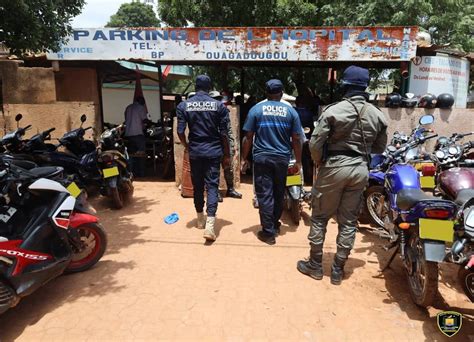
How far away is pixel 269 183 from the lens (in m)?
4.12

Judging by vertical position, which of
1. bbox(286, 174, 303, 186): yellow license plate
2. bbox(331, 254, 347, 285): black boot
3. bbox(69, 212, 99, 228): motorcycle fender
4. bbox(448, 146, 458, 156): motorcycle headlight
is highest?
bbox(448, 146, 458, 156): motorcycle headlight

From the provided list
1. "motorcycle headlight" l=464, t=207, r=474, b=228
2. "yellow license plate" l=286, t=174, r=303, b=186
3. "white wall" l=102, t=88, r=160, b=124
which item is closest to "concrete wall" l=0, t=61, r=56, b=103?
"yellow license plate" l=286, t=174, r=303, b=186

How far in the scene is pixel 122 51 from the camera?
6.49 m

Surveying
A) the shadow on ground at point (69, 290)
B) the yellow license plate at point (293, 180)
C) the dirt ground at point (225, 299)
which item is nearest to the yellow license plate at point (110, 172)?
the shadow on ground at point (69, 290)

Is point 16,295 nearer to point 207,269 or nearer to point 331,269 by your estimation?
point 207,269

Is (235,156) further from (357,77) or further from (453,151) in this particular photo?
(357,77)

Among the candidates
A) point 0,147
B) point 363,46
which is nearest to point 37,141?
point 0,147

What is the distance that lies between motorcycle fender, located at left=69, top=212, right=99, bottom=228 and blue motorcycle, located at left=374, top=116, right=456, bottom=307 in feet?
9.22

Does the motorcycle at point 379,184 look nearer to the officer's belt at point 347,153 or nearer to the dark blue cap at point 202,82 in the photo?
the officer's belt at point 347,153

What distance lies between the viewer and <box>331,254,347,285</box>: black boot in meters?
3.40

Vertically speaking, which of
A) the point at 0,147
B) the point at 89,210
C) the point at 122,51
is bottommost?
the point at 89,210

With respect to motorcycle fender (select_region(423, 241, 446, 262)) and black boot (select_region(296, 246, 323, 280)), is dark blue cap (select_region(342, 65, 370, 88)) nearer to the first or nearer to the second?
motorcycle fender (select_region(423, 241, 446, 262))

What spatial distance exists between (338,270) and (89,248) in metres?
2.44

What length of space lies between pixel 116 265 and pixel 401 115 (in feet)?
17.4
